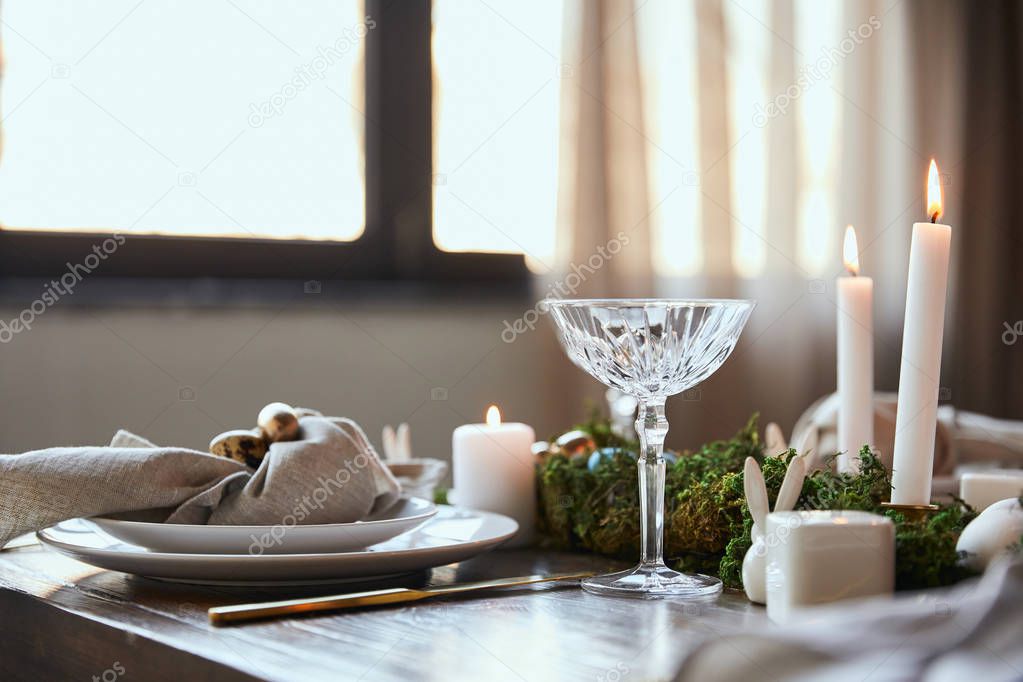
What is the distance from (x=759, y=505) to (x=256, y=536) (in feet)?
1.11

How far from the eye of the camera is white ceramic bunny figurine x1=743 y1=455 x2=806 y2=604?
67 cm

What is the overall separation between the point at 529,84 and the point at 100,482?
1.91 m

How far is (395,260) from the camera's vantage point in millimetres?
2359

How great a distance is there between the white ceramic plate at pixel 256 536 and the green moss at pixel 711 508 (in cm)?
19

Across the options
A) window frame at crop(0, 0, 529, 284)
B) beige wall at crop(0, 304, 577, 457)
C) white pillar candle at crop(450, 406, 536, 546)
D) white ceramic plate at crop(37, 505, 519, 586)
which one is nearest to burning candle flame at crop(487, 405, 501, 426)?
white pillar candle at crop(450, 406, 536, 546)

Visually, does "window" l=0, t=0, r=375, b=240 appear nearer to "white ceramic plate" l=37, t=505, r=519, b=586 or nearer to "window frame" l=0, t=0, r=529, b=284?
"window frame" l=0, t=0, r=529, b=284

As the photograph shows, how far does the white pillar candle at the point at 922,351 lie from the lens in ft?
2.23

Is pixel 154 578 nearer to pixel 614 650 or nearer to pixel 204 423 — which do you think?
pixel 614 650

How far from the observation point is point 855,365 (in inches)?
31.4

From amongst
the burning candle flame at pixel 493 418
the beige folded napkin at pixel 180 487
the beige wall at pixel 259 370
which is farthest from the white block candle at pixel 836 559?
the beige wall at pixel 259 370

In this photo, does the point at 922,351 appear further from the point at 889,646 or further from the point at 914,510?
the point at 889,646

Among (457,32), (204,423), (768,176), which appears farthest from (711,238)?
(204,423)

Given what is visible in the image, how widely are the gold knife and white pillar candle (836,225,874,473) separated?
26 cm

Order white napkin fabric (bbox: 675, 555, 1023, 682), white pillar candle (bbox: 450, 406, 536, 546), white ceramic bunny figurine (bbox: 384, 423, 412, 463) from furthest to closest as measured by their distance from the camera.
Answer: white ceramic bunny figurine (bbox: 384, 423, 412, 463), white pillar candle (bbox: 450, 406, 536, 546), white napkin fabric (bbox: 675, 555, 1023, 682)
